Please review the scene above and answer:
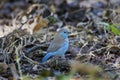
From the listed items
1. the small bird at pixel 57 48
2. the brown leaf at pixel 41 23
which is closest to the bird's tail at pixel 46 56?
the small bird at pixel 57 48

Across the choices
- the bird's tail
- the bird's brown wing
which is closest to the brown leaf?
the bird's brown wing

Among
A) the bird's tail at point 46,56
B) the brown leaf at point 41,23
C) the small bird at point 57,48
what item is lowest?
the bird's tail at point 46,56

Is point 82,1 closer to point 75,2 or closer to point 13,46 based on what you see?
point 75,2

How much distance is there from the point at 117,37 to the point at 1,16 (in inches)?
134

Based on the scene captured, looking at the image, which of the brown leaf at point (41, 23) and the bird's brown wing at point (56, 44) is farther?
the brown leaf at point (41, 23)

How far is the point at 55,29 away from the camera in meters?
6.63

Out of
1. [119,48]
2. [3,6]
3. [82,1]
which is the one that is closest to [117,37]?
[119,48]

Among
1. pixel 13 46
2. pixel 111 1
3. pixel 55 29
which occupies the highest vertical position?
pixel 111 1

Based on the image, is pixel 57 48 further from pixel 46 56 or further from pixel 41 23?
pixel 41 23

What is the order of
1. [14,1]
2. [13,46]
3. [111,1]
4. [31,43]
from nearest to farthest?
1. [13,46]
2. [31,43]
3. [111,1]
4. [14,1]

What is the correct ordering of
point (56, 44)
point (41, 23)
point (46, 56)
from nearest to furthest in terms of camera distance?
point (46, 56)
point (56, 44)
point (41, 23)

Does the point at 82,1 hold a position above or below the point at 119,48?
above

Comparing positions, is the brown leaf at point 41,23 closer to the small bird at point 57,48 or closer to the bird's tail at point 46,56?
the small bird at point 57,48

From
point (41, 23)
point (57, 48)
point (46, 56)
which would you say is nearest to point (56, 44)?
point (57, 48)
